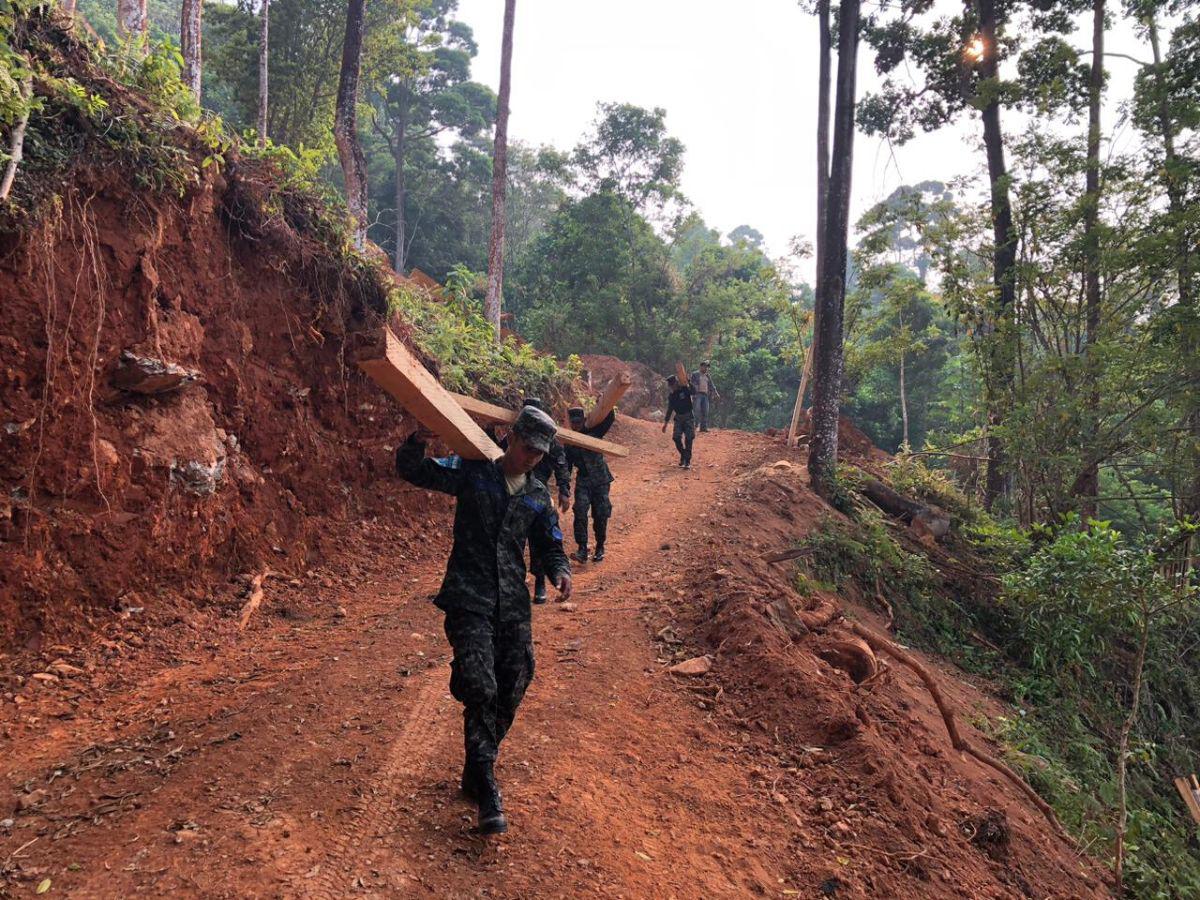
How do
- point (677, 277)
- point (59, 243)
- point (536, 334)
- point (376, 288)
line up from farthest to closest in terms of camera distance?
point (677, 277), point (536, 334), point (376, 288), point (59, 243)

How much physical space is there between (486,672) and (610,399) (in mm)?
4179

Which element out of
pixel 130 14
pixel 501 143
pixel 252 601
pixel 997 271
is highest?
pixel 501 143

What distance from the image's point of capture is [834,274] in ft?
34.7

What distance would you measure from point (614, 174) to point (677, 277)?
5.25 metres

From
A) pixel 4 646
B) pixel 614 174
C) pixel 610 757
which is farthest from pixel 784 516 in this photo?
pixel 614 174

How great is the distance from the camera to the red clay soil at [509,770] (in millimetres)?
2666

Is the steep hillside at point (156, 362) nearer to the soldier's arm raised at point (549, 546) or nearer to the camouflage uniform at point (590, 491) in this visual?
the soldier's arm raised at point (549, 546)

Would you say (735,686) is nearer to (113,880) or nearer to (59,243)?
(113,880)

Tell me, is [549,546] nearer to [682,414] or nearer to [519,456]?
[519,456]

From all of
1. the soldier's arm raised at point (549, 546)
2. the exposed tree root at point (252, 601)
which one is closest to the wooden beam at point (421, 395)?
the soldier's arm raised at point (549, 546)

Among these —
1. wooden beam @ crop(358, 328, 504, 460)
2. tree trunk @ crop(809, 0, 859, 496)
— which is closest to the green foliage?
tree trunk @ crop(809, 0, 859, 496)

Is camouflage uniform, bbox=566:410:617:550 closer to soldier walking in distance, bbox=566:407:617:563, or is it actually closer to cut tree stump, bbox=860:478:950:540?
soldier walking in distance, bbox=566:407:617:563

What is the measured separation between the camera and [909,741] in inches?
186

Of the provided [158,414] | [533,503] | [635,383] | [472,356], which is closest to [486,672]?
[533,503]
